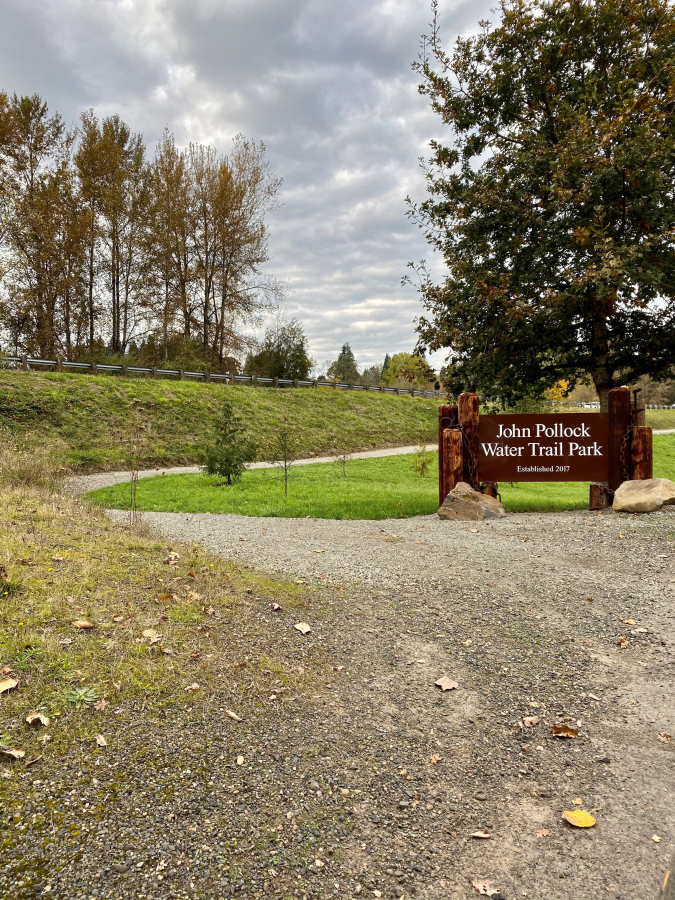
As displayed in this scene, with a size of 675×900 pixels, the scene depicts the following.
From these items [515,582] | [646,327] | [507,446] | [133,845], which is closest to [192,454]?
[507,446]

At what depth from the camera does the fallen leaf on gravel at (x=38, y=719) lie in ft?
8.73

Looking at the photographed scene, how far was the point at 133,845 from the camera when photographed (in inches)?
82.8

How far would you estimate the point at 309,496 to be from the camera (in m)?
12.5

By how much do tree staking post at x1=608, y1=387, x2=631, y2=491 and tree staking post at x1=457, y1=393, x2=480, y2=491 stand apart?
2.41 meters

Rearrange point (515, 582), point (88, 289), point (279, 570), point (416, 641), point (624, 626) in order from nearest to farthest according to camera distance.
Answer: point (416, 641) → point (624, 626) → point (515, 582) → point (279, 570) → point (88, 289)

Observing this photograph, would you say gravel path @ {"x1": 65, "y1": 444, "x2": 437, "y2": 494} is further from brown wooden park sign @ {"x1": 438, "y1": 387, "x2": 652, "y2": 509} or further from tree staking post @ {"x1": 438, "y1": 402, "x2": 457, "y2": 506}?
brown wooden park sign @ {"x1": 438, "y1": 387, "x2": 652, "y2": 509}

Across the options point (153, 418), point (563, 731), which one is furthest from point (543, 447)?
point (153, 418)

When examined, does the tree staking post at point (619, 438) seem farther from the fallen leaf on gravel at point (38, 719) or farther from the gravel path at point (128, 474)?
the gravel path at point (128, 474)

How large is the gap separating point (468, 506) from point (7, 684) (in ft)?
24.2

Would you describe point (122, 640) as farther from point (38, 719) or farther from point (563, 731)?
point (563, 731)

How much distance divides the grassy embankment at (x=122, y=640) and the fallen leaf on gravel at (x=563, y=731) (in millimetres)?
1429

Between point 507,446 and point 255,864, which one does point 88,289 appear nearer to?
point 507,446

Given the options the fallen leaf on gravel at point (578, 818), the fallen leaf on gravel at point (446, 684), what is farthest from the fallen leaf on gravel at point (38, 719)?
the fallen leaf on gravel at point (578, 818)

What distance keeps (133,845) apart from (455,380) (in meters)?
11.0
